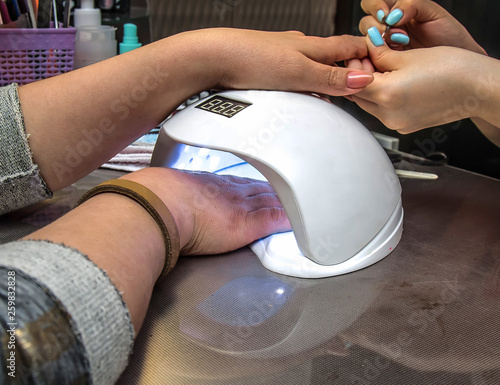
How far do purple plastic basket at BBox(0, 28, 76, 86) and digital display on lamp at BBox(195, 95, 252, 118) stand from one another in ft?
1.23

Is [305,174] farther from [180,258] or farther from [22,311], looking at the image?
[22,311]

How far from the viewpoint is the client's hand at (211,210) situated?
522 mm

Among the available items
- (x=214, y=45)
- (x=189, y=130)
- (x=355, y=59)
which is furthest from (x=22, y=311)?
(x=355, y=59)

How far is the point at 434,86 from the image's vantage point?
0.58 metres

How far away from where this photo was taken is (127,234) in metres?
0.43

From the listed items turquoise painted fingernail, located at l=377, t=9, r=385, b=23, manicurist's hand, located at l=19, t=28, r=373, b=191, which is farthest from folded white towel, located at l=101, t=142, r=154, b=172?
turquoise painted fingernail, located at l=377, t=9, r=385, b=23

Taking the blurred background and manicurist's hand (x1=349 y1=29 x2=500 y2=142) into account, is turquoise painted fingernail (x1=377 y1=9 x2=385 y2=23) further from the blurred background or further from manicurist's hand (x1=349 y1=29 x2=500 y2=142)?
the blurred background

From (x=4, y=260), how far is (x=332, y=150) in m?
0.31

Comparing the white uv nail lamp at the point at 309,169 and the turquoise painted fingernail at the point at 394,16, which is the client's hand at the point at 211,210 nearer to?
the white uv nail lamp at the point at 309,169

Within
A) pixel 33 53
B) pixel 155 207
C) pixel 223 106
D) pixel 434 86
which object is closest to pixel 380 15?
pixel 434 86

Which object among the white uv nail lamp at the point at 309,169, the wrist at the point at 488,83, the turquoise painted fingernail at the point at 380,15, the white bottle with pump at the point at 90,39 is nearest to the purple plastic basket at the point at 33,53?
the white bottle with pump at the point at 90,39

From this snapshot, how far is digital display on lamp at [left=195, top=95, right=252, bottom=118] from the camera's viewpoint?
513 mm

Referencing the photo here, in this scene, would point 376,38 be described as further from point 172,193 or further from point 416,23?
point 172,193

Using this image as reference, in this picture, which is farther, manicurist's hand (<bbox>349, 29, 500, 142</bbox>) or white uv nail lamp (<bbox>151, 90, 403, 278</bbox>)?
manicurist's hand (<bbox>349, 29, 500, 142</bbox>)
